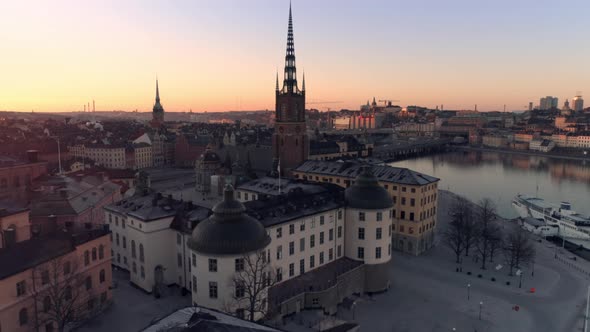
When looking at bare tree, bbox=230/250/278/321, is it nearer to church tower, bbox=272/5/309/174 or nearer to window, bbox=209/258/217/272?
window, bbox=209/258/217/272

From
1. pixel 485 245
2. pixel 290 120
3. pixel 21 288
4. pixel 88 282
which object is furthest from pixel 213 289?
pixel 290 120

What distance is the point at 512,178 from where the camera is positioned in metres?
118

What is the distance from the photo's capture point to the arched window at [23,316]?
26969 mm

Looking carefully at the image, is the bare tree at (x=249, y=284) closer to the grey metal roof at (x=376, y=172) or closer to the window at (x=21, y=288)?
the window at (x=21, y=288)

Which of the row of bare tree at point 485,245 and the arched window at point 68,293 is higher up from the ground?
the arched window at point 68,293

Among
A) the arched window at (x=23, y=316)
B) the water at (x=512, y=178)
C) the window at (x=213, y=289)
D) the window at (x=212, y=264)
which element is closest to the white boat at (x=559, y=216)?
the water at (x=512, y=178)

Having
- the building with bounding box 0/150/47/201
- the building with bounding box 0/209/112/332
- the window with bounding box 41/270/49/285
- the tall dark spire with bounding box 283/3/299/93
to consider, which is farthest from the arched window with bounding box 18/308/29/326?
the tall dark spire with bounding box 283/3/299/93

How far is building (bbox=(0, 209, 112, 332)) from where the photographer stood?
26438 millimetres

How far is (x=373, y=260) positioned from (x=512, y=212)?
50.0 metres

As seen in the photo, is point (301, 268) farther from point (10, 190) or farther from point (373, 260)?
point (10, 190)

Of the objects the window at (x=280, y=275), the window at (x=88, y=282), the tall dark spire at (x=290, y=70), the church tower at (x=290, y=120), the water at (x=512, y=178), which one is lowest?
the water at (x=512, y=178)

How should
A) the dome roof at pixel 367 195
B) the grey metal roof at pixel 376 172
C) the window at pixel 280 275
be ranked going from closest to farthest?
the window at pixel 280 275, the dome roof at pixel 367 195, the grey metal roof at pixel 376 172

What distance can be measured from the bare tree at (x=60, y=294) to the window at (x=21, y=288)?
61 centimetres

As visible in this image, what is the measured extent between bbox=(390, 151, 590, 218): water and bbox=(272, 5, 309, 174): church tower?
124ft
